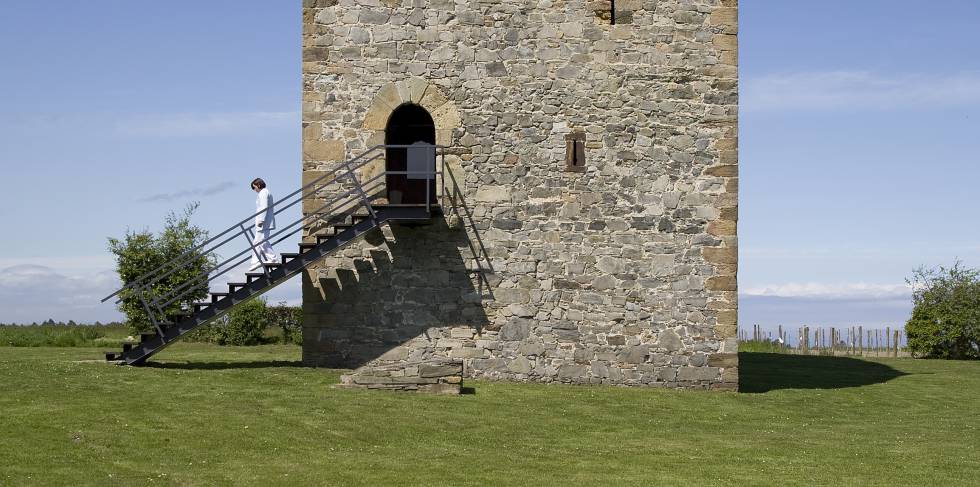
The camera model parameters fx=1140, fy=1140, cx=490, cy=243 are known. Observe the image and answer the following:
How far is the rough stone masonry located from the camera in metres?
19.5

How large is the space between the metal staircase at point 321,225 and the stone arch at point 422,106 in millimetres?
184

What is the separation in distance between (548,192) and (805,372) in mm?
8554

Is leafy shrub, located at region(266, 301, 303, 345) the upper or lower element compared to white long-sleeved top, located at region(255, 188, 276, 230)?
lower

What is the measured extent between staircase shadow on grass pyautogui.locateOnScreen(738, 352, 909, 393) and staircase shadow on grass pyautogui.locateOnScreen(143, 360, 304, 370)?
8.23 metres

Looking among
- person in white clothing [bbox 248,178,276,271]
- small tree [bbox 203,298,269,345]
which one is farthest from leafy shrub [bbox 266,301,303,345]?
person in white clothing [bbox 248,178,276,271]

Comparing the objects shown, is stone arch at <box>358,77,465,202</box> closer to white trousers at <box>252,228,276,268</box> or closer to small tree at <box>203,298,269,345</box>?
white trousers at <box>252,228,276,268</box>

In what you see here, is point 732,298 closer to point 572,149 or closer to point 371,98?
point 572,149

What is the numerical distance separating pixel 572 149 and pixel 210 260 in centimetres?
1649

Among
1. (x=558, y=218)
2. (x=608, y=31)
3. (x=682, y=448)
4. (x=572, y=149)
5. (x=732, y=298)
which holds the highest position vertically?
(x=608, y=31)

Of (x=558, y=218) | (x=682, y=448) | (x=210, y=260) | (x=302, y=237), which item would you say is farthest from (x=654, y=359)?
(x=210, y=260)

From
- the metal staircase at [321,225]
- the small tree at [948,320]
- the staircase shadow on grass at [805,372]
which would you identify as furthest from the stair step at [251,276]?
the small tree at [948,320]

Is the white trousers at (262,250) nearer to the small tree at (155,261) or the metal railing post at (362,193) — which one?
the metal railing post at (362,193)

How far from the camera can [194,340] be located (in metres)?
30.5

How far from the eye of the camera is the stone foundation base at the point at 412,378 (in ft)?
57.6
